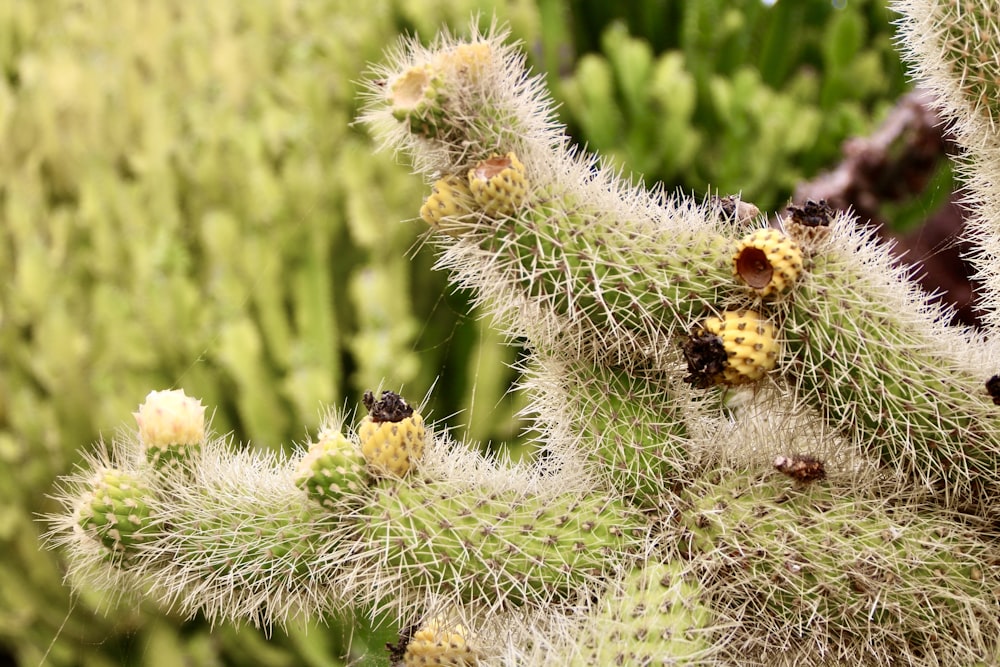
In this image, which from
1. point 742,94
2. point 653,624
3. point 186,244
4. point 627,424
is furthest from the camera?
point 186,244

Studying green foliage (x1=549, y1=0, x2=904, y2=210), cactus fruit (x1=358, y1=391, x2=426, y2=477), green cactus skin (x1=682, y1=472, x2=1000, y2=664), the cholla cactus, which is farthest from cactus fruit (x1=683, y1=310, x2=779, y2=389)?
green foliage (x1=549, y1=0, x2=904, y2=210)

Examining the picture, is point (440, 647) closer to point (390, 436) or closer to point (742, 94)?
point (390, 436)

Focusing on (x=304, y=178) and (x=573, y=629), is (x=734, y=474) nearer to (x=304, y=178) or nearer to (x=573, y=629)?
(x=573, y=629)

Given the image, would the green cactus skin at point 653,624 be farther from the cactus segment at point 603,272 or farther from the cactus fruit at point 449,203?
the cactus fruit at point 449,203

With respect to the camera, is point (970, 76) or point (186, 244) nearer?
point (970, 76)

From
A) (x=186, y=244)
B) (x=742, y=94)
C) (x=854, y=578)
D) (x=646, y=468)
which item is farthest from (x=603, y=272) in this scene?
(x=186, y=244)

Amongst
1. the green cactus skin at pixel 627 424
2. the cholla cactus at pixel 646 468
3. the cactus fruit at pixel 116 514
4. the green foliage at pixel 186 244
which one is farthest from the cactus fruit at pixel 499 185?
the green foliage at pixel 186 244

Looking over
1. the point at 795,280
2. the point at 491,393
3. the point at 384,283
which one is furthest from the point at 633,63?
the point at 795,280
